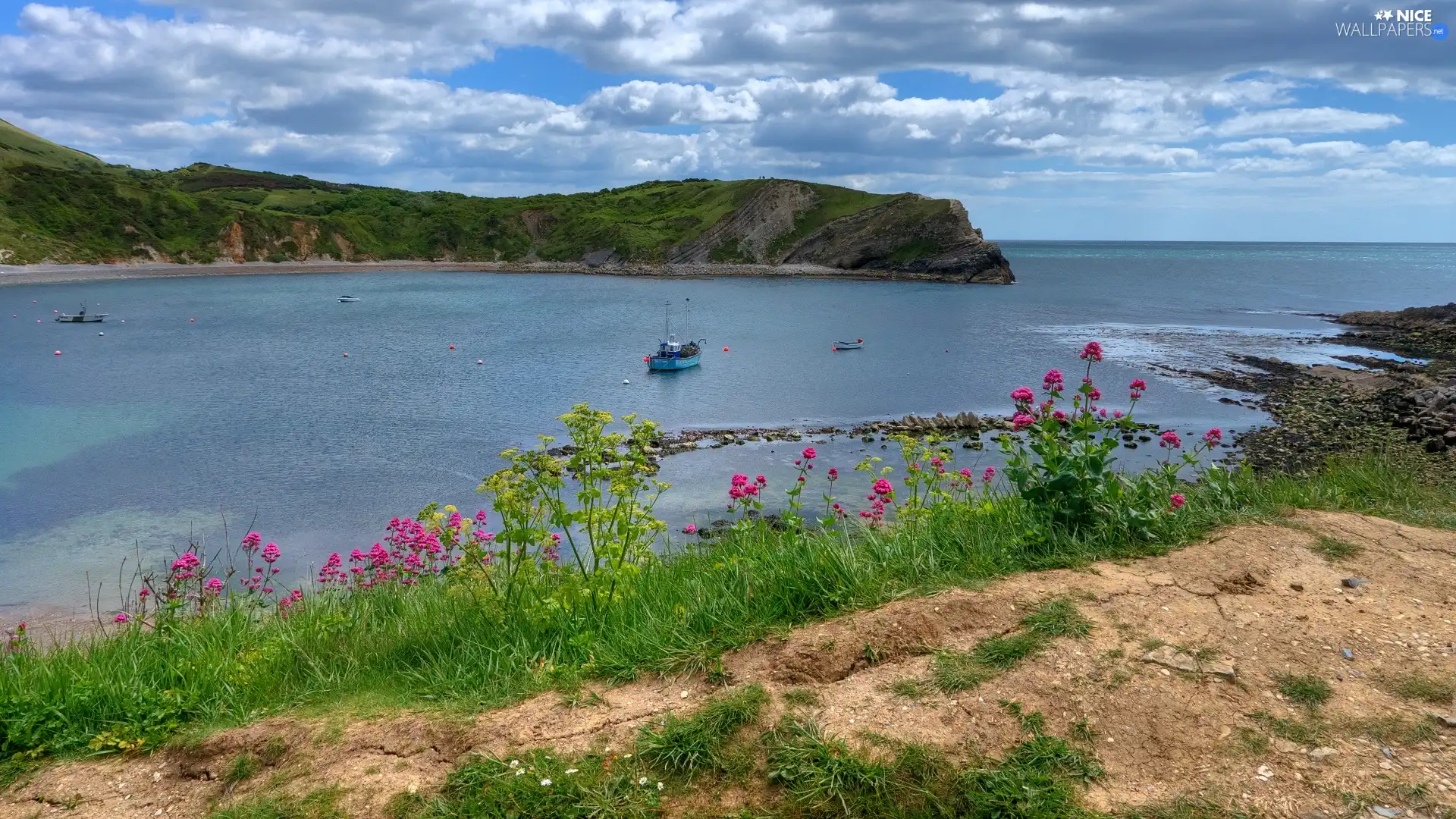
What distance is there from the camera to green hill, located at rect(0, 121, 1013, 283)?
11156 centimetres

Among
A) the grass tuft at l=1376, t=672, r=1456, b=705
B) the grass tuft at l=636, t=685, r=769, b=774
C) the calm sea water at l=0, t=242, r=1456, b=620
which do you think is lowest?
the calm sea water at l=0, t=242, r=1456, b=620

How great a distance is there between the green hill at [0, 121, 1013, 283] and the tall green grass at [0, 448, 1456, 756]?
372 feet

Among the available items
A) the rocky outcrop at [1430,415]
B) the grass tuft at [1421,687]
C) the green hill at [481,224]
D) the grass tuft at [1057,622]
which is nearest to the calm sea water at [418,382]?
the rocky outcrop at [1430,415]

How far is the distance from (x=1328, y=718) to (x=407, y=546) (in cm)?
851

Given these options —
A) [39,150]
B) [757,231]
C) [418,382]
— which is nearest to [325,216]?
[757,231]

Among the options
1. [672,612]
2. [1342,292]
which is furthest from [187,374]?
[1342,292]

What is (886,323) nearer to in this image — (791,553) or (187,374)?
(187,374)

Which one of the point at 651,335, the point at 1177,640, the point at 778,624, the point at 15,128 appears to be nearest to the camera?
the point at 1177,640

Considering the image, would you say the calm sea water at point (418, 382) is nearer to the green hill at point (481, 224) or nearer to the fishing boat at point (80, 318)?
the fishing boat at point (80, 318)

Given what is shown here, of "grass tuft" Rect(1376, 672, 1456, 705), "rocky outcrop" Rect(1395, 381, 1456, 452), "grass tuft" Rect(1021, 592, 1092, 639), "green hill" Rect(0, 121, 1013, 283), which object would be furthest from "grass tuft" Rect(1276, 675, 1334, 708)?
"green hill" Rect(0, 121, 1013, 283)

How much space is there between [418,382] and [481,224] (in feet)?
384

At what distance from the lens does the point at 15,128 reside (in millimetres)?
196250

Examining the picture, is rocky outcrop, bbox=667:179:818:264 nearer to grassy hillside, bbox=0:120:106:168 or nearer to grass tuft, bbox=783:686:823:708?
grassy hillside, bbox=0:120:106:168

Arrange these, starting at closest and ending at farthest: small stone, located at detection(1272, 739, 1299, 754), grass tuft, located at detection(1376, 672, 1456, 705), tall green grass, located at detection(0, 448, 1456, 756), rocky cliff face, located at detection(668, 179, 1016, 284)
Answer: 1. small stone, located at detection(1272, 739, 1299, 754)
2. grass tuft, located at detection(1376, 672, 1456, 705)
3. tall green grass, located at detection(0, 448, 1456, 756)
4. rocky cliff face, located at detection(668, 179, 1016, 284)
